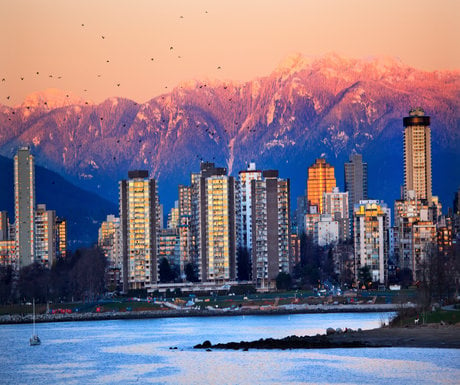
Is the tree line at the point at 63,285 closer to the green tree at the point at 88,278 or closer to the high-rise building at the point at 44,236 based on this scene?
the green tree at the point at 88,278

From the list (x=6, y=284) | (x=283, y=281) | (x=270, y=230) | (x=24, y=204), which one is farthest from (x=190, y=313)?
(x=24, y=204)

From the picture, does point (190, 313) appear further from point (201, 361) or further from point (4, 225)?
point (4, 225)

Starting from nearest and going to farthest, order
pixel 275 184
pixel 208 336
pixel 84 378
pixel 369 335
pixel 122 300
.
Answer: pixel 84 378
pixel 369 335
pixel 208 336
pixel 122 300
pixel 275 184

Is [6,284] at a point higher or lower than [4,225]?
lower

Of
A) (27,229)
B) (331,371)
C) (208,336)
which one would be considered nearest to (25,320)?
(208,336)

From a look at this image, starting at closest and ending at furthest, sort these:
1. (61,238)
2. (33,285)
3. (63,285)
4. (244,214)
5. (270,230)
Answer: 1. (33,285)
2. (63,285)
3. (270,230)
4. (244,214)
5. (61,238)

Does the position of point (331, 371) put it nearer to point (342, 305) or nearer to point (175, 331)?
point (175, 331)
